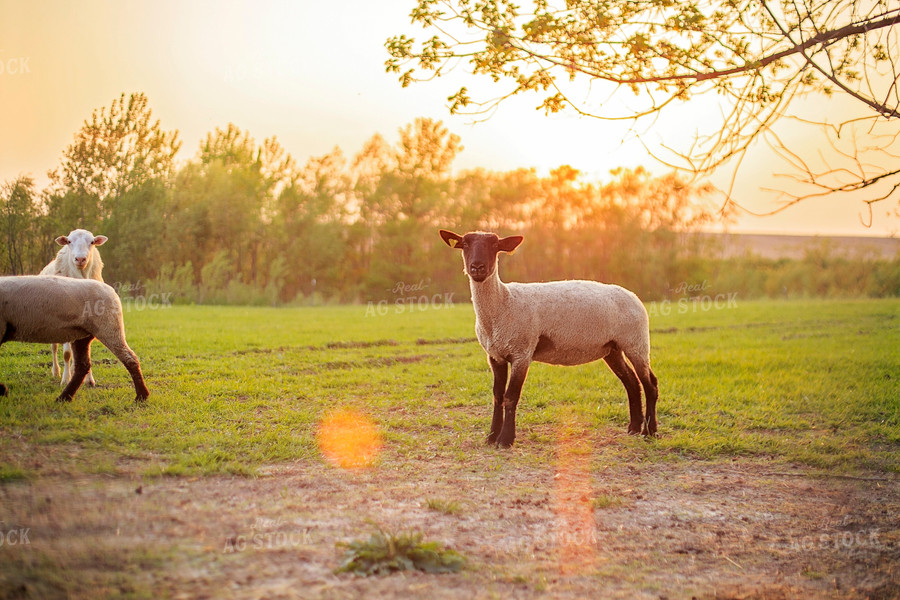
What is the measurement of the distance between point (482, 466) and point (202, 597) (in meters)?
3.58

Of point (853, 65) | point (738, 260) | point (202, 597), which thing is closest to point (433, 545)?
point (202, 597)

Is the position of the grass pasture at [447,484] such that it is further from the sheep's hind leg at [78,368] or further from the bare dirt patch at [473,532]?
the sheep's hind leg at [78,368]

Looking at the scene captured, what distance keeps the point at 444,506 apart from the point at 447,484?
727mm

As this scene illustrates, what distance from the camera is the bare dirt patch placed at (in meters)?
4.04

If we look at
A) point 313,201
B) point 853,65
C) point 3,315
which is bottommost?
point 3,315

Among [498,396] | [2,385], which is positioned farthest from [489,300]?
[2,385]

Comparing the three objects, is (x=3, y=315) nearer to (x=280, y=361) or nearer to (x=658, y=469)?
(x=280, y=361)

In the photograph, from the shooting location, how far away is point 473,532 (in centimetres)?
509

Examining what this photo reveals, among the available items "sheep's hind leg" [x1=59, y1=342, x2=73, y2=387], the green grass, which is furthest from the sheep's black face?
"sheep's hind leg" [x1=59, y1=342, x2=73, y2=387]

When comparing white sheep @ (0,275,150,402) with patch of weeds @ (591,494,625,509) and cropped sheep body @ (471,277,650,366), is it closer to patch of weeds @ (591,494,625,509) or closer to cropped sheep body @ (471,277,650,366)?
cropped sheep body @ (471,277,650,366)

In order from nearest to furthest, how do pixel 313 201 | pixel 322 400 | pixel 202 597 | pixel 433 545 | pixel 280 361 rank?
pixel 202 597 → pixel 433 545 → pixel 322 400 → pixel 280 361 → pixel 313 201

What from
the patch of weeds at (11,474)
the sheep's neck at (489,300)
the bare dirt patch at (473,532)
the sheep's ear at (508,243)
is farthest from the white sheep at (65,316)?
the sheep's ear at (508,243)

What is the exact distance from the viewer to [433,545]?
14.8 feet

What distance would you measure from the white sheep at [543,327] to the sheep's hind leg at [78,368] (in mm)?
4670
